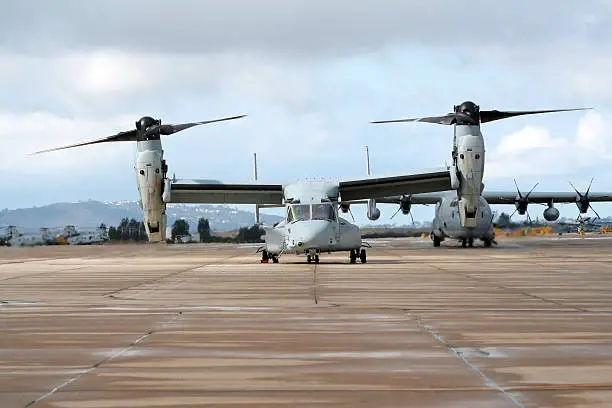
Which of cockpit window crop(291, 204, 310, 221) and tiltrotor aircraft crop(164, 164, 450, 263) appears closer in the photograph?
tiltrotor aircraft crop(164, 164, 450, 263)

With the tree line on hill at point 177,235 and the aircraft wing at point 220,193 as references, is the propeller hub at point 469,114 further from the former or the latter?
the tree line on hill at point 177,235

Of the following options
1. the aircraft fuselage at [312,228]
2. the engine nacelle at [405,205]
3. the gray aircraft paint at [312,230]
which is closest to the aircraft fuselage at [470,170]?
the aircraft fuselage at [312,228]

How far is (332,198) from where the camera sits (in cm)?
3378

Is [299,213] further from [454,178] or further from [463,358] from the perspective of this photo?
[463,358]

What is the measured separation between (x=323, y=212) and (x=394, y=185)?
13.1 meters

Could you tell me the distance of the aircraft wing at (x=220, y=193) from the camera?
137ft

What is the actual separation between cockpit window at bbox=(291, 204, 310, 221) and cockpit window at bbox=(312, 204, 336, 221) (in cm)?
22

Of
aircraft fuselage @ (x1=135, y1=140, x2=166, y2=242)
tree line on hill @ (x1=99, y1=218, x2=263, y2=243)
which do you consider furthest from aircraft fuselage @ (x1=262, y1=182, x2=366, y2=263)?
tree line on hill @ (x1=99, y1=218, x2=263, y2=243)

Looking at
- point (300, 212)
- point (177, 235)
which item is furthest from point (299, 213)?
point (177, 235)

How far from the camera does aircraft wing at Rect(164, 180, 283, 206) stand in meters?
41.8

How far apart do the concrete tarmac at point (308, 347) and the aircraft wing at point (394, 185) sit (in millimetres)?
23015

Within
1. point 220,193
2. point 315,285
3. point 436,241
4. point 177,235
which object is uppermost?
point 220,193

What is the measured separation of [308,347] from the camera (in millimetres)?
9852

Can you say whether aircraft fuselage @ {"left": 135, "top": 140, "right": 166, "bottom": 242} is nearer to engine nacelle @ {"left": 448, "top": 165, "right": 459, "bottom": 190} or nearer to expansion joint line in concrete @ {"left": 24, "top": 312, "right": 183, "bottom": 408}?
engine nacelle @ {"left": 448, "top": 165, "right": 459, "bottom": 190}
